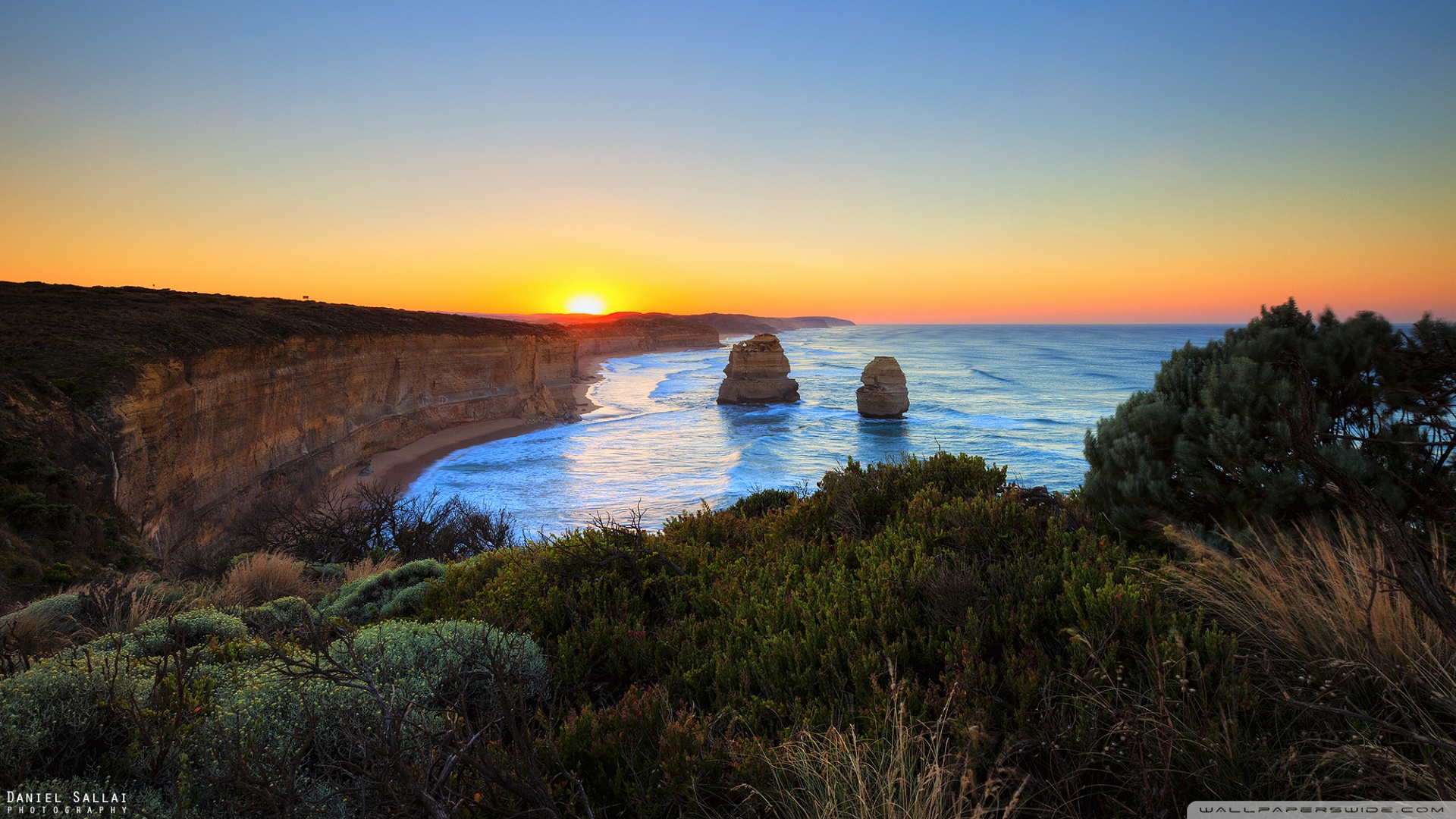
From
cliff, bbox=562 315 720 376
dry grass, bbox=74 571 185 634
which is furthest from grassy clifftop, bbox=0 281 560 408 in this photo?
cliff, bbox=562 315 720 376

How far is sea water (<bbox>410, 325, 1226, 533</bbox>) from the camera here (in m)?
21.6

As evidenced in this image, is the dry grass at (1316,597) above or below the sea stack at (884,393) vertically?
above

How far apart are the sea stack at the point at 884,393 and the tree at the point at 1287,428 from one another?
3264 centimetres

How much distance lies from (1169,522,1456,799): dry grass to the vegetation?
0.02 meters

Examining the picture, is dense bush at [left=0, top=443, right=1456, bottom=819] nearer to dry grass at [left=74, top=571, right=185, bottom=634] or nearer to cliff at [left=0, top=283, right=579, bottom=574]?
dry grass at [left=74, top=571, right=185, bottom=634]

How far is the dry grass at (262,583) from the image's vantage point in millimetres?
6336

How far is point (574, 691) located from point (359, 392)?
85.3 feet

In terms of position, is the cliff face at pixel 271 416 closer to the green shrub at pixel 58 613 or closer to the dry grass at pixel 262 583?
the dry grass at pixel 262 583

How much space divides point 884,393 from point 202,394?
3065 cm

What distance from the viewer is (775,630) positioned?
3.92 meters

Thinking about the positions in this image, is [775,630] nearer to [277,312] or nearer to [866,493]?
[866,493]

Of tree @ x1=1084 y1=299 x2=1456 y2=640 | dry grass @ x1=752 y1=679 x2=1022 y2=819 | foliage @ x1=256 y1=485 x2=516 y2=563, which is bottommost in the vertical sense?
foliage @ x1=256 y1=485 x2=516 y2=563

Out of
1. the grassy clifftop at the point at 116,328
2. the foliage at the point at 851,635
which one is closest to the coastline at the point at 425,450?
the grassy clifftop at the point at 116,328

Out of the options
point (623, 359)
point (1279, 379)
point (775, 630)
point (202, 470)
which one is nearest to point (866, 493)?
point (775, 630)
